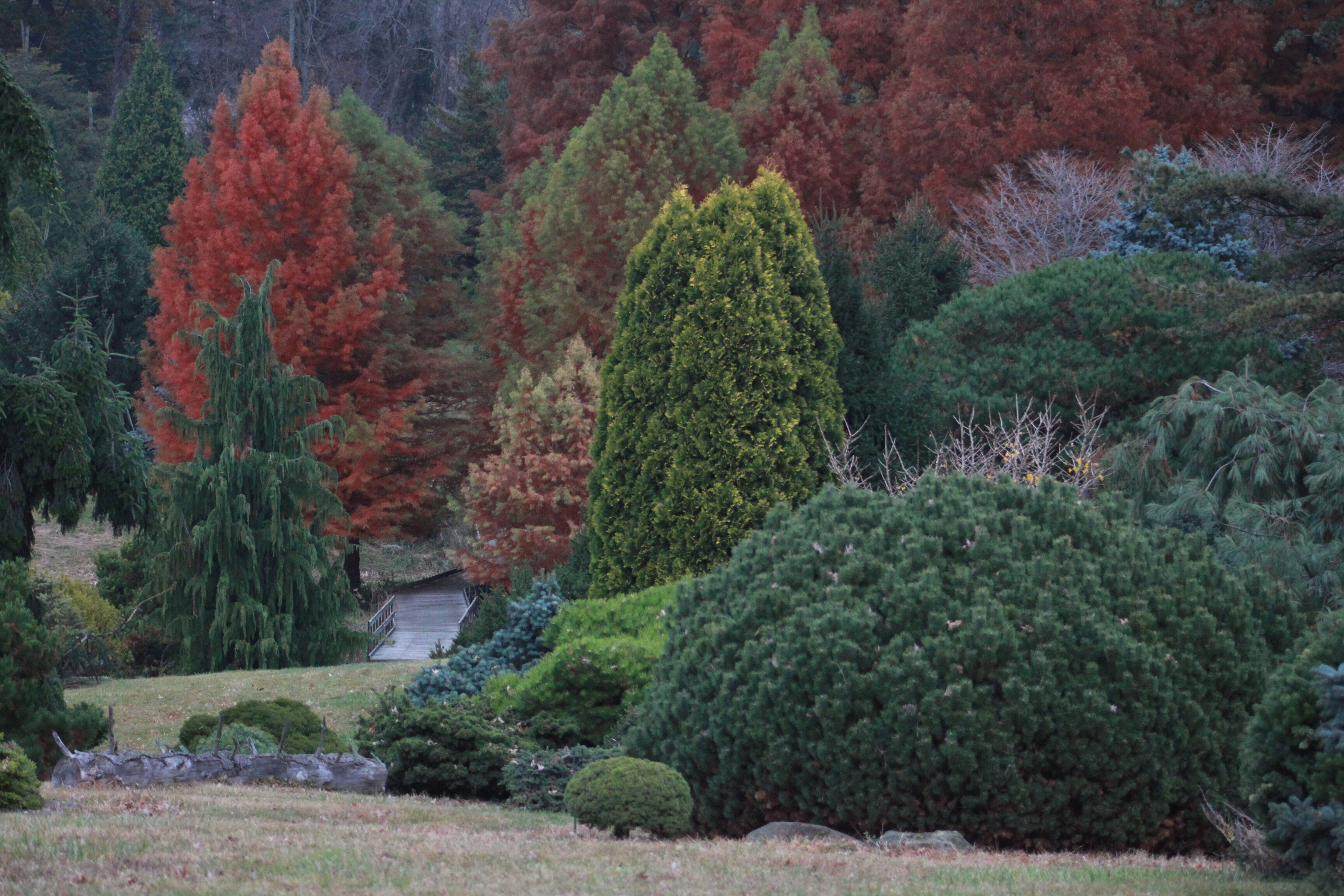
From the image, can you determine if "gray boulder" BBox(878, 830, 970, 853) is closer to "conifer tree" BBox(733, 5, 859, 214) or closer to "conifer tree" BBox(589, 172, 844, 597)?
"conifer tree" BBox(589, 172, 844, 597)

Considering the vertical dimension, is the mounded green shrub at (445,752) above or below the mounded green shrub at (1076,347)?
below

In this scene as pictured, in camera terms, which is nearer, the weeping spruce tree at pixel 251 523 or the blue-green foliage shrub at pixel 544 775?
the blue-green foliage shrub at pixel 544 775

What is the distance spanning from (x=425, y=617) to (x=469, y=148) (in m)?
23.5

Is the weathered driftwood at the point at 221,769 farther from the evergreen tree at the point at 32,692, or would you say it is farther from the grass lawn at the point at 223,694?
the grass lawn at the point at 223,694

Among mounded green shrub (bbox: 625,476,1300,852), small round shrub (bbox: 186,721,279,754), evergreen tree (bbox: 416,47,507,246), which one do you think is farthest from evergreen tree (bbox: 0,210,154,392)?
mounded green shrub (bbox: 625,476,1300,852)

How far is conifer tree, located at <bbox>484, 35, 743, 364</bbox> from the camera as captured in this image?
27375 mm

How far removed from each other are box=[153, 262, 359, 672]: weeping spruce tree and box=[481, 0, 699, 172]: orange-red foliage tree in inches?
596

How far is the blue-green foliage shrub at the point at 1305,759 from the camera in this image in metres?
4.92

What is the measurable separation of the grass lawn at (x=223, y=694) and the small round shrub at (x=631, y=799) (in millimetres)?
7360

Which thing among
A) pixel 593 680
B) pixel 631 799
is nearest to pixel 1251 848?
pixel 631 799

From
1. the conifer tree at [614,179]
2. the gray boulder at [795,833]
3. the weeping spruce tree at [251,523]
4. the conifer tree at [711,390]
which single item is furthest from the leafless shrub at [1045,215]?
the gray boulder at [795,833]

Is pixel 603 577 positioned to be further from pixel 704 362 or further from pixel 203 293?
pixel 203 293

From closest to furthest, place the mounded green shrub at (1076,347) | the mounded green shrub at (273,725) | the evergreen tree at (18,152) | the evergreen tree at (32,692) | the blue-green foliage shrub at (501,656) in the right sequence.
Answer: the evergreen tree at (32,692)
the mounded green shrub at (273,725)
the evergreen tree at (18,152)
the blue-green foliage shrub at (501,656)
the mounded green shrub at (1076,347)

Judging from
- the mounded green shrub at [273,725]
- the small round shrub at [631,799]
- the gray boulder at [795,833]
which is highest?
the small round shrub at [631,799]
